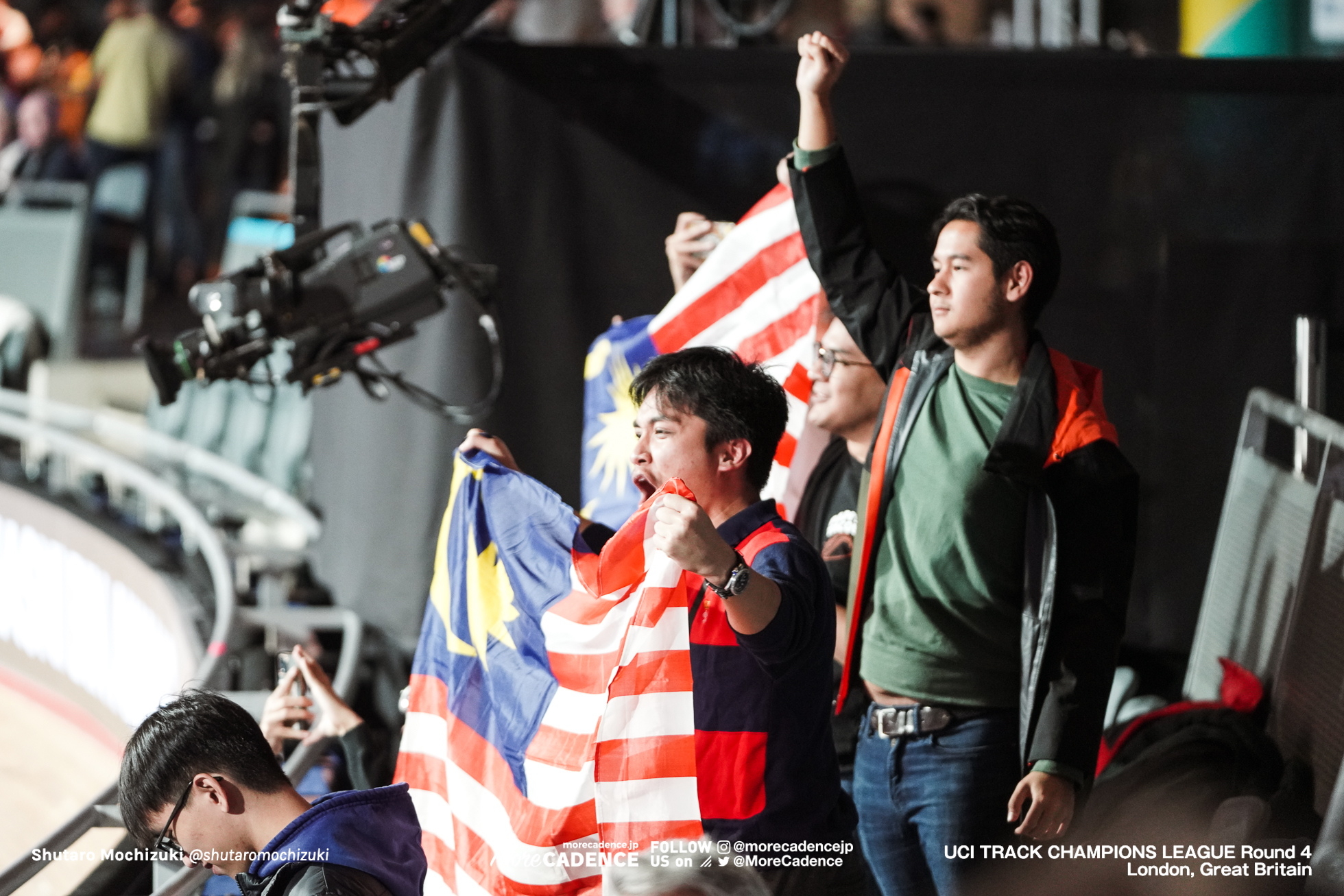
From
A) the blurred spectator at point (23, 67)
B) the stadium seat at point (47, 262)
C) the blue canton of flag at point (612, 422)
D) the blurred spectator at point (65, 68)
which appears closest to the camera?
the blue canton of flag at point (612, 422)

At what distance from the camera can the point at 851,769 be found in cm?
308

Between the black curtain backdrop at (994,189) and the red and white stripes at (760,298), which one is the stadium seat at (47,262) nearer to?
the black curtain backdrop at (994,189)

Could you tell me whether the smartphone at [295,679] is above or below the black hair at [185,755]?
below

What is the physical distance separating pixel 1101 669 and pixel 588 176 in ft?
7.80

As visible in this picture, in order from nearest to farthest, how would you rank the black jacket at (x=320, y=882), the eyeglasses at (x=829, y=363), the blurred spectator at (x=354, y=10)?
the black jacket at (x=320, y=882) → the eyeglasses at (x=829, y=363) → the blurred spectator at (x=354, y=10)

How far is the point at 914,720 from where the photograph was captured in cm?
250

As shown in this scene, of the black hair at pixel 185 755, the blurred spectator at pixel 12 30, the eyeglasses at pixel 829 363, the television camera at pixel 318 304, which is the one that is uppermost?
the blurred spectator at pixel 12 30

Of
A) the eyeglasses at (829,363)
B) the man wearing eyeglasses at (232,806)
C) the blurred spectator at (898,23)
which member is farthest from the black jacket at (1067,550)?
the blurred spectator at (898,23)

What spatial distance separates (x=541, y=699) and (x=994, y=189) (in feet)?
7.91

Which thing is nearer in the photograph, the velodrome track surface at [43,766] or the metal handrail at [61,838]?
the metal handrail at [61,838]

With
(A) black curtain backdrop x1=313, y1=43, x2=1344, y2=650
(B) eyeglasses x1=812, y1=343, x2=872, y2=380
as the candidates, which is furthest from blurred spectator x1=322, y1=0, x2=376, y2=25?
(B) eyeglasses x1=812, y1=343, x2=872, y2=380

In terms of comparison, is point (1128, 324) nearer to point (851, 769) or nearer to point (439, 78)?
point (851, 769)

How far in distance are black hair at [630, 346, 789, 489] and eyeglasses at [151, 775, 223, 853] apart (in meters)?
0.90

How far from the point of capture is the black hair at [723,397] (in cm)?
216
